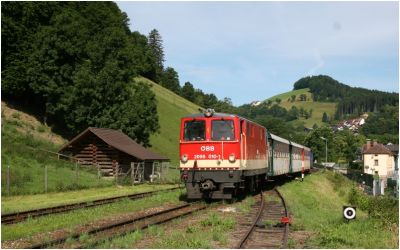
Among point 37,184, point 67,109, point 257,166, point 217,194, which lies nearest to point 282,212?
point 217,194

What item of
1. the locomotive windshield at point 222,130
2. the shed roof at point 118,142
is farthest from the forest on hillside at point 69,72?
the locomotive windshield at point 222,130

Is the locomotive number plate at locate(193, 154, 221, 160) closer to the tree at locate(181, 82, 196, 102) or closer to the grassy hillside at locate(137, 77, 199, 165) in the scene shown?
the grassy hillside at locate(137, 77, 199, 165)

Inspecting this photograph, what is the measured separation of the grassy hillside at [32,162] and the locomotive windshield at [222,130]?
1140 cm

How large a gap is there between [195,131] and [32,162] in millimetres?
18514

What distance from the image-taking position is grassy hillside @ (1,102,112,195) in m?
28.6

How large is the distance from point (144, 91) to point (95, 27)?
27.9ft

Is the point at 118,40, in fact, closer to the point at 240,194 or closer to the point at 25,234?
the point at 240,194

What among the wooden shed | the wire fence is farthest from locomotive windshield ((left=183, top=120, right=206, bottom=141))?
the wooden shed

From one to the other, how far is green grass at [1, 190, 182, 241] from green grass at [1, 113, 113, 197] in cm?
858

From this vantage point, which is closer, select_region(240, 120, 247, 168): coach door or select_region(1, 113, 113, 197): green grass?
select_region(240, 120, 247, 168): coach door

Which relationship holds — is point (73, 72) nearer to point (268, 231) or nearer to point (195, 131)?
point (195, 131)

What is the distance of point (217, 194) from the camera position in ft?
67.1

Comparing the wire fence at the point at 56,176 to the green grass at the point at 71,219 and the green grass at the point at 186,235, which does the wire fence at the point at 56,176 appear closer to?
the green grass at the point at 71,219

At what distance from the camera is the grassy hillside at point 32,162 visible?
2859cm
